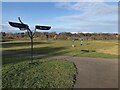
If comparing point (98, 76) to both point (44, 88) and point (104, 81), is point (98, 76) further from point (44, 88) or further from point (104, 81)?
point (44, 88)

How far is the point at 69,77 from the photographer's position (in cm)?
1104

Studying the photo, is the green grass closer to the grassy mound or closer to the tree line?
the grassy mound

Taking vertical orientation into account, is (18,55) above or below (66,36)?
below

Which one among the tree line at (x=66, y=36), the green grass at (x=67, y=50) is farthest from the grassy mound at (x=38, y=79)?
the tree line at (x=66, y=36)

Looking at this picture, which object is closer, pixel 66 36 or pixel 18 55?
pixel 18 55

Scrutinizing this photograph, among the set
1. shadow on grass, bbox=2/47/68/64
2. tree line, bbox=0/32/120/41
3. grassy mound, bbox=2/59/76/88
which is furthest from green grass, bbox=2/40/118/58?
tree line, bbox=0/32/120/41

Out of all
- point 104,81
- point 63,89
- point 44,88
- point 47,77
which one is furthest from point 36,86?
point 104,81

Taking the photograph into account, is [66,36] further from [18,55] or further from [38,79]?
[38,79]

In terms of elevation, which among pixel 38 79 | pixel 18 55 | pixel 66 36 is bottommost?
pixel 38 79

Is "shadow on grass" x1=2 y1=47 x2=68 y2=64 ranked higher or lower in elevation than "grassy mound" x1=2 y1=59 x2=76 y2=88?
higher

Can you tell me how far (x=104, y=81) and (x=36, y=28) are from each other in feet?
22.6

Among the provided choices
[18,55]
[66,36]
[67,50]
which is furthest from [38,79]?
[66,36]

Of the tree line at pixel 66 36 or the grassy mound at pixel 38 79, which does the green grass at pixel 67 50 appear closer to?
the grassy mound at pixel 38 79

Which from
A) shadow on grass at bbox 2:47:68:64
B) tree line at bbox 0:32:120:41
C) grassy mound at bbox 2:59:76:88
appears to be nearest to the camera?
grassy mound at bbox 2:59:76:88
